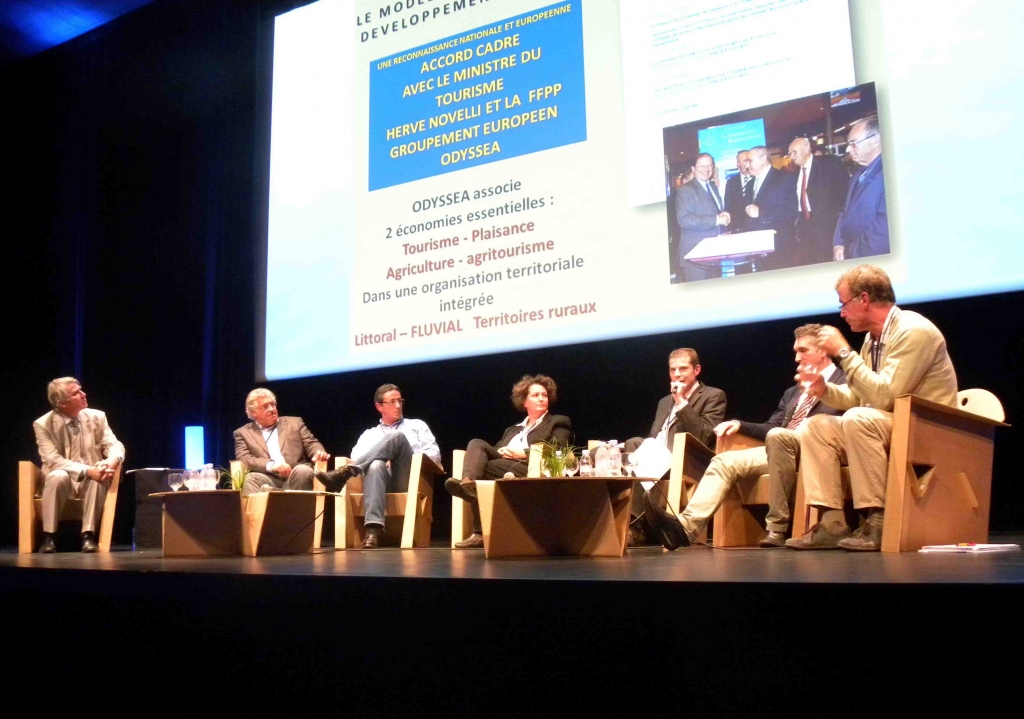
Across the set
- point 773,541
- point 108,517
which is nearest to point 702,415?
point 773,541

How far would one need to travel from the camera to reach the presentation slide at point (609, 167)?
3736mm

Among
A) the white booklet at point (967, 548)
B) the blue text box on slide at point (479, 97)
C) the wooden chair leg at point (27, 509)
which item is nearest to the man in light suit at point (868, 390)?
the white booklet at point (967, 548)

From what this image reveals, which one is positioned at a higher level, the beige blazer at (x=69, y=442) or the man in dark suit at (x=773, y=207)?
the man in dark suit at (x=773, y=207)

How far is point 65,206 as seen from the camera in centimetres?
677

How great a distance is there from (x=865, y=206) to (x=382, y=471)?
2557 millimetres

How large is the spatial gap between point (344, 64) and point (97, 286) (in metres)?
2.65

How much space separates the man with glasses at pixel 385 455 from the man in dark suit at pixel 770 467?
1.62 metres

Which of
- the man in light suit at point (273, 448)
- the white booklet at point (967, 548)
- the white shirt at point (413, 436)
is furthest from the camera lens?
the white shirt at point (413, 436)

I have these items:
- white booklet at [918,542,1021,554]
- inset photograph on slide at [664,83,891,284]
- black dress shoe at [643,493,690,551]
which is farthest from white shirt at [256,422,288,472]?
white booklet at [918,542,1021,554]

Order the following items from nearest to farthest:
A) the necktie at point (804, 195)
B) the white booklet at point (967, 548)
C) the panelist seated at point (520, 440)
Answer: the white booklet at point (967, 548) → the necktie at point (804, 195) → the panelist seated at point (520, 440)

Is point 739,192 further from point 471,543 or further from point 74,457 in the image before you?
point 74,457

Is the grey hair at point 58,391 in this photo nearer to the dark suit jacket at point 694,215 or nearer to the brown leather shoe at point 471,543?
the brown leather shoe at point 471,543

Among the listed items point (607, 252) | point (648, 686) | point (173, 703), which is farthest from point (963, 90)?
point (173, 703)

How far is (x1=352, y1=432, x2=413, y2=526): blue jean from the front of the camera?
15.3 feet
